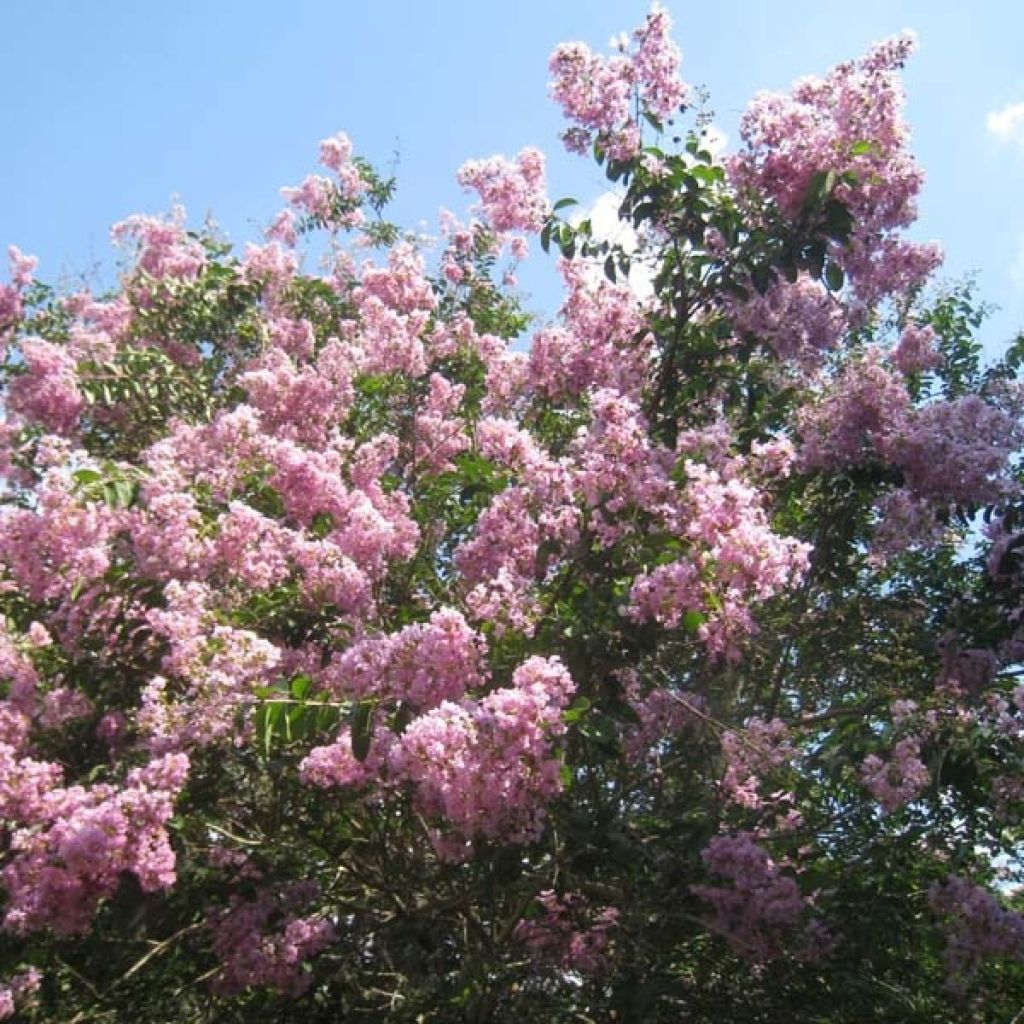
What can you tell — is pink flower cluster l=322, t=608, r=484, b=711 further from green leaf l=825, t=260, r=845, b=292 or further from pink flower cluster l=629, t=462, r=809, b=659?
green leaf l=825, t=260, r=845, b=292

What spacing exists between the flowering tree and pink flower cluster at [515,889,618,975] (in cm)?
2

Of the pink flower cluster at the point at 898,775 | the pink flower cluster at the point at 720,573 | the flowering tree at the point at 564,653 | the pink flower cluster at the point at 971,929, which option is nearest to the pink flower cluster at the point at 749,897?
the flowering tree at the point at 564,653

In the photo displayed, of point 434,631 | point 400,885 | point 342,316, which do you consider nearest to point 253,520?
point 434,631

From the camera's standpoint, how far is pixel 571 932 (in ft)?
13.3

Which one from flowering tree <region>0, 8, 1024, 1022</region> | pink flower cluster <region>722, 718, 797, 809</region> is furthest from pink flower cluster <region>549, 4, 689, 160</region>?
pink flower cluster <region>722, 718, 797, 809</region>

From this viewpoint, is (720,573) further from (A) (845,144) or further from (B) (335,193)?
(B) (335,193)

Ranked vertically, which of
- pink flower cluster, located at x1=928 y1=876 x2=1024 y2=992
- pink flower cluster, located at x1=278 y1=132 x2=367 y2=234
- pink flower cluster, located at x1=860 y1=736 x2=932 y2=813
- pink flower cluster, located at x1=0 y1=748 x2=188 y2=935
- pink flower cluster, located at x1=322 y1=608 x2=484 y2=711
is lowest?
pink flower cluster, located at x1=0 y1=748 x2=188 y2=935

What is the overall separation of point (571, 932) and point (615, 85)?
3.73 meters

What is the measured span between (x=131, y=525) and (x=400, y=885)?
184 cm

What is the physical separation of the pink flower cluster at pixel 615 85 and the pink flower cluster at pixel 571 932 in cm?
330

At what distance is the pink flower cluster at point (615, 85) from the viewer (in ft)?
15.1

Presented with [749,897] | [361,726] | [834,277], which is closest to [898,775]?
[749,897]

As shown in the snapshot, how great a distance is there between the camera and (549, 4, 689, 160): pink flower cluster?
4.61m

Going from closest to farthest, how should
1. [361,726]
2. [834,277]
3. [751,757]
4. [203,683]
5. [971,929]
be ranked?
1. [361,726]
2. [203,683]
3. [971,929]
4. [751,757]
5. [834,277]
